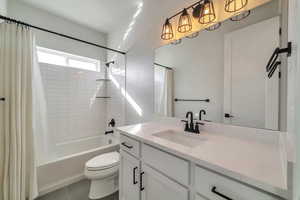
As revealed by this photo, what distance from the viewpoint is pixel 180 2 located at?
147 cm

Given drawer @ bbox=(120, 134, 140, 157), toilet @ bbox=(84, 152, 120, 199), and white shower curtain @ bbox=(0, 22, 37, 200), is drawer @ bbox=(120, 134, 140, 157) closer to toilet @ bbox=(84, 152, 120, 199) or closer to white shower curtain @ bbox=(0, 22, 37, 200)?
toilet @ bbox=(84, 152, 120, 199)

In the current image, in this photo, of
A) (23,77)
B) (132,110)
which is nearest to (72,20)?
(23,77)

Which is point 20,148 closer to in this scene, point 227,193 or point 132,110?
point 132,110

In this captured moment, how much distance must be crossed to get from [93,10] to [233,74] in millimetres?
2220

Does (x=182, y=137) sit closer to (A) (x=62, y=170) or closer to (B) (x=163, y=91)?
(B) (x=163, y=91)

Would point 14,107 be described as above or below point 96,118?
above

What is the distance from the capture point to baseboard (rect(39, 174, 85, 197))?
1.57 m

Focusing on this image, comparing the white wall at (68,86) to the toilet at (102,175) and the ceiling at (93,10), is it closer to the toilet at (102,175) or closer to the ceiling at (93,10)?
the ceiling at (93,10)

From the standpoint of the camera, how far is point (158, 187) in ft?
2.95

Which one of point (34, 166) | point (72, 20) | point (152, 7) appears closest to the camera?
point (34, 166)

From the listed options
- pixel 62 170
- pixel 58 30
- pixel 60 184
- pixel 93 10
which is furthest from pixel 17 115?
pixel 93 10

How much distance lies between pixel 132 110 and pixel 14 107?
1354 mm

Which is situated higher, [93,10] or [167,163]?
[93,10]

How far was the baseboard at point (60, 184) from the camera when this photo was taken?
61.7 inches
